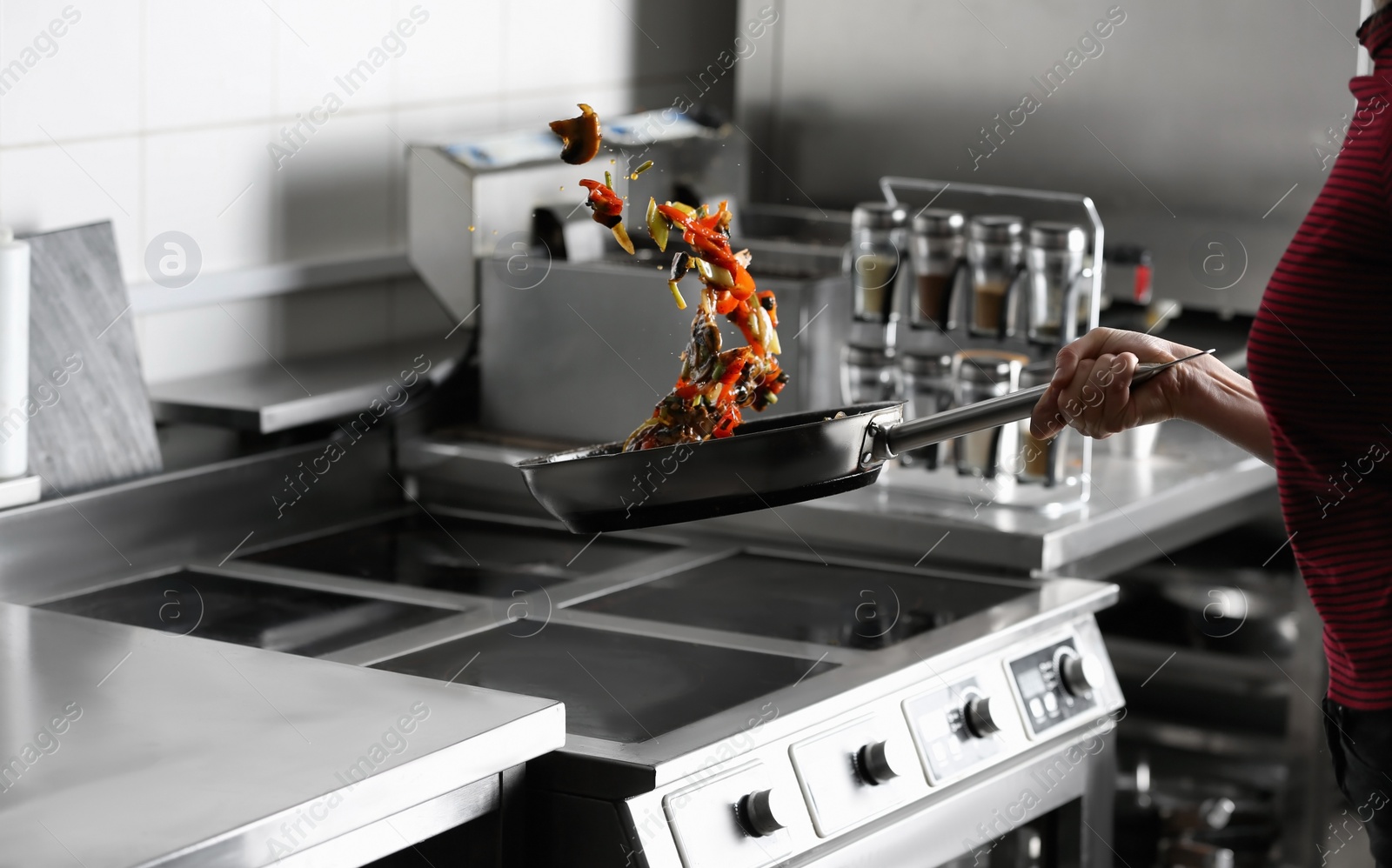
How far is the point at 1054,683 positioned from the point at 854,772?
0.92 ft

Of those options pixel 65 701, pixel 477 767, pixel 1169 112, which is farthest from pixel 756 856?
pixel 1169 112

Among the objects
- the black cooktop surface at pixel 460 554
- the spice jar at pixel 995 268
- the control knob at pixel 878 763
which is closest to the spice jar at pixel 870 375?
the spice jar at pixel 995 268

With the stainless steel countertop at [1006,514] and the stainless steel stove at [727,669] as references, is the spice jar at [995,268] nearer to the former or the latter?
the stainless steel countertop at [1006,514]

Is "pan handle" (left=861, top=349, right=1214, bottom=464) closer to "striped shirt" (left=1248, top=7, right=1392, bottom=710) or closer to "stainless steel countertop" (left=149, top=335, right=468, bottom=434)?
"striped shirt" (left=1248, top=7, right=1392, bottom=710)

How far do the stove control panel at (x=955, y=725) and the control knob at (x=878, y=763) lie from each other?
5 centimetres

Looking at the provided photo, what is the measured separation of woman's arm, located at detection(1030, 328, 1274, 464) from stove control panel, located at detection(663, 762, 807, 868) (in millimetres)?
307

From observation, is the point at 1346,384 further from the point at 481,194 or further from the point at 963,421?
the point at 481,194

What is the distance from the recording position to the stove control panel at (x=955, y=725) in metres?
1.31

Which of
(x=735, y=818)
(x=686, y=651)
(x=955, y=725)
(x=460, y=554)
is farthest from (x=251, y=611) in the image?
(x=955, y=725)

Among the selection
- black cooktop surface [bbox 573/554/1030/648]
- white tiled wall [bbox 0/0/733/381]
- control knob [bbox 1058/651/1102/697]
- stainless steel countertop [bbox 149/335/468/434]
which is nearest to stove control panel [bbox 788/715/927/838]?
black cooktop surface [bbox 573/554/1030/648]

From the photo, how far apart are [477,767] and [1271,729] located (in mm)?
1214

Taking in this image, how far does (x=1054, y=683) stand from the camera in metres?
1.46

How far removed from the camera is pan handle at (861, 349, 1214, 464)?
1062 mm

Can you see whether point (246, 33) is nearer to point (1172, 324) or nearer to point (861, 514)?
point (861, 514)
